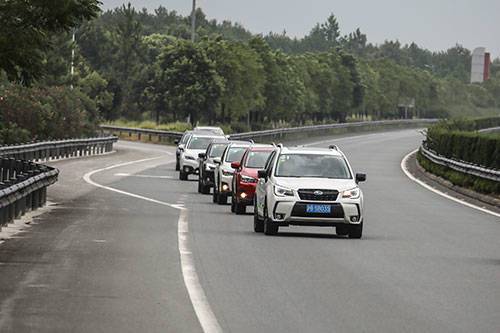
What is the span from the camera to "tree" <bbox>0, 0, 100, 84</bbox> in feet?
99.7

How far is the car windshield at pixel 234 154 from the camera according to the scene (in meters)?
36.3

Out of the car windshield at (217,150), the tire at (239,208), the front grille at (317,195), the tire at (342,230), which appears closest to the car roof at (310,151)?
the front grille at (317,195)

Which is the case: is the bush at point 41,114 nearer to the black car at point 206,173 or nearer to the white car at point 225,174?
the black car at point 206,173

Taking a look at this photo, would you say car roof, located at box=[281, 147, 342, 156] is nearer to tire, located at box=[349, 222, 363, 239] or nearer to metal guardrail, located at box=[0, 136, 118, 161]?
tire, located at box=[349, 222, 363, 239]

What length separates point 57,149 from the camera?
61.9 meters

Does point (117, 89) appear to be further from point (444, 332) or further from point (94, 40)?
point (444, 332)

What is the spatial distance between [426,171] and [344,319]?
43255 millimetres

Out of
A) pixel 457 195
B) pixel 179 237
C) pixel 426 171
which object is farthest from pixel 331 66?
pixel 179 237

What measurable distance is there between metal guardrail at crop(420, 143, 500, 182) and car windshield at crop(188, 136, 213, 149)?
8.04 m

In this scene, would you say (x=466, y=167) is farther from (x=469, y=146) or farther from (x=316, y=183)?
(x=316, y=183)

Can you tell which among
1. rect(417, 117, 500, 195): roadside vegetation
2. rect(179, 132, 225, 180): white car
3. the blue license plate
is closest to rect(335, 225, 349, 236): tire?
the blue license plate

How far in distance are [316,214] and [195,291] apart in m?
8.98

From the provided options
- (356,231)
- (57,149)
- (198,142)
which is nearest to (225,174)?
(356,231)

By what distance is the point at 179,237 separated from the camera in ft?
76.5
